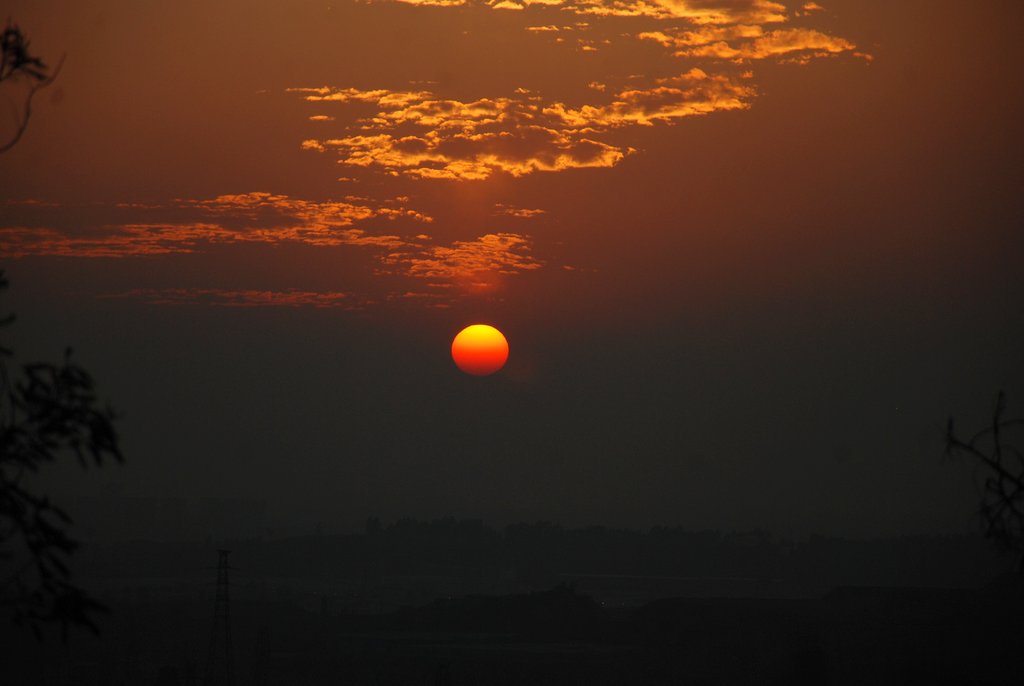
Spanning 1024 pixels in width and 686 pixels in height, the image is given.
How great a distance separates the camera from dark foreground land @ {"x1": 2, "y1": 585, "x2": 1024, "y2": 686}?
251 ft

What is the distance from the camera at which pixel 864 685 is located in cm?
7331

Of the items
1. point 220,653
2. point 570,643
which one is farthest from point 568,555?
point 220,653

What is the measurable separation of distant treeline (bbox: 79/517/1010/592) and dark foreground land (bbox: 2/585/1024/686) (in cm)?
4484

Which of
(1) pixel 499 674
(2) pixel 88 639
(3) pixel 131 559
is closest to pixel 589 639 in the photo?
(1) pixel 499 674

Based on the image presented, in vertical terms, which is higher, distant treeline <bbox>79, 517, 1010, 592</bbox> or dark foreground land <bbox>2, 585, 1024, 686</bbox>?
distant treeline <bbox>79, 517, 1010, 592</bbox>

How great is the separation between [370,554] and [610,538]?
121 ft

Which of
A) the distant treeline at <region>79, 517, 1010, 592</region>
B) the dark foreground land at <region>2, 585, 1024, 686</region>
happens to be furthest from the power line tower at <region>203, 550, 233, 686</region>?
the distant treeline at <region>79, 517, 1010, 592</region>

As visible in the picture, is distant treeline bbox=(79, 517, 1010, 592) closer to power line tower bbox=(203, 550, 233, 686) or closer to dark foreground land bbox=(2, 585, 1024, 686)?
dark foreground land bbox=(2, 585, 1024, 686)

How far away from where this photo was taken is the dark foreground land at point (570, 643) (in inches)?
3014

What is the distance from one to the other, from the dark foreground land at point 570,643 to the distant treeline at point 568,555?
44.8m

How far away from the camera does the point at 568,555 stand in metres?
189

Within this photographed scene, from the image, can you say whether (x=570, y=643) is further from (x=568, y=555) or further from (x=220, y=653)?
(x=568, y=555)

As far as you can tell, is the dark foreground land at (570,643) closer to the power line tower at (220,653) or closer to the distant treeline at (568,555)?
the power line tower at (220,653)

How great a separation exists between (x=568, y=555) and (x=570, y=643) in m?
87.0
